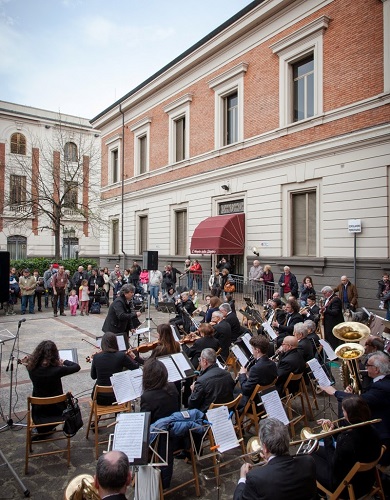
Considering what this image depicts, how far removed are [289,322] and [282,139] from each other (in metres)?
10.0

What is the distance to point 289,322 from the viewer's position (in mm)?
8258

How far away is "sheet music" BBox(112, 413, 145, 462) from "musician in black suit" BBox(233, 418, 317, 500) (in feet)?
3.02

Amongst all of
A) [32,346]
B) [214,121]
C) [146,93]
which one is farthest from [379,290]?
[146,93]

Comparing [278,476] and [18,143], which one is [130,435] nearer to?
[278,476]

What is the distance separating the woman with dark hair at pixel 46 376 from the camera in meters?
4.96

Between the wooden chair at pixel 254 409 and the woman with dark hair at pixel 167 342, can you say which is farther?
the woman with dark hair at pixel 167 342

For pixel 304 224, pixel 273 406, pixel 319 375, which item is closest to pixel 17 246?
pixel 304 224

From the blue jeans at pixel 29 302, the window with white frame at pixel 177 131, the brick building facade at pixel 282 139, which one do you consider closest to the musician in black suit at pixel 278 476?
the brick building facade at pixel 282 139

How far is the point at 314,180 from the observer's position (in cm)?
1491

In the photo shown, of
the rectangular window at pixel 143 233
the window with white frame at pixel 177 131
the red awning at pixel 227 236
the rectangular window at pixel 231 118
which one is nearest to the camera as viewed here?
the red awning at pixel 227 236

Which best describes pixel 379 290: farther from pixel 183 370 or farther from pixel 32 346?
pixel 32 346

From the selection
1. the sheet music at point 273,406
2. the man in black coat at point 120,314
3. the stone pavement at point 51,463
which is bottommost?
the stone pavement at point 51,463

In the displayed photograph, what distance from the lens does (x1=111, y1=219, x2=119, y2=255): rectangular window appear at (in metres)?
29.3

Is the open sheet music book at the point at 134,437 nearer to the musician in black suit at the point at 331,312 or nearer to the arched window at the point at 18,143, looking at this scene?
the musician in black suit at the point at 331,312
